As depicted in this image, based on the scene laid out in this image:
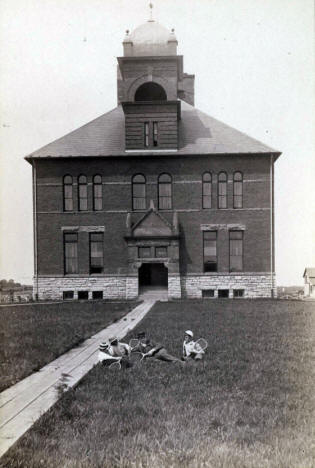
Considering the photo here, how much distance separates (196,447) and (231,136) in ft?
87.9

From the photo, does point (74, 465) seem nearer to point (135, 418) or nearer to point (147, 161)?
point (135, 418)

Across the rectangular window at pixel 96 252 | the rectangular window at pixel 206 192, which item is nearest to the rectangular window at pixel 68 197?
the rectangular window at pixel 96 252

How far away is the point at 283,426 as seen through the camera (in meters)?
6.01

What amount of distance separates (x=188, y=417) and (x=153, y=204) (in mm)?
23436

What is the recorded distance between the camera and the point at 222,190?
29562mm

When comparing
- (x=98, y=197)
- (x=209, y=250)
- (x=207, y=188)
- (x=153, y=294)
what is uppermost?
(x=207, y=188)

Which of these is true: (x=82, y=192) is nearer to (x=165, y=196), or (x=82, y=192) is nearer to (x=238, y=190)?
(x=165, y=196)

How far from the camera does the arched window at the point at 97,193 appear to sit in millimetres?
30031

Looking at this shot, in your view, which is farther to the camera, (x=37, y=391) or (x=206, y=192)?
(x=206, y=192)

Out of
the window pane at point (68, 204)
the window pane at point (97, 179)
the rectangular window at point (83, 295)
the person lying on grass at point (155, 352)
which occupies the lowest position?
the rectangular window at point (83, 295)

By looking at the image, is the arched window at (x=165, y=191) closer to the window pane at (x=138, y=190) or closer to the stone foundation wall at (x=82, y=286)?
the window pane at (x=138, y=190)

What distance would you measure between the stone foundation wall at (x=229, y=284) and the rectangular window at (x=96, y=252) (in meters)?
5.58

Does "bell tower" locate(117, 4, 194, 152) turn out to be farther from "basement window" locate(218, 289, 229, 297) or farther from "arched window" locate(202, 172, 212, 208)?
"basement window" locate(218, 289, 229, 297)

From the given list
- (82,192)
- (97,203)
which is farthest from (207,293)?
(82,192)
